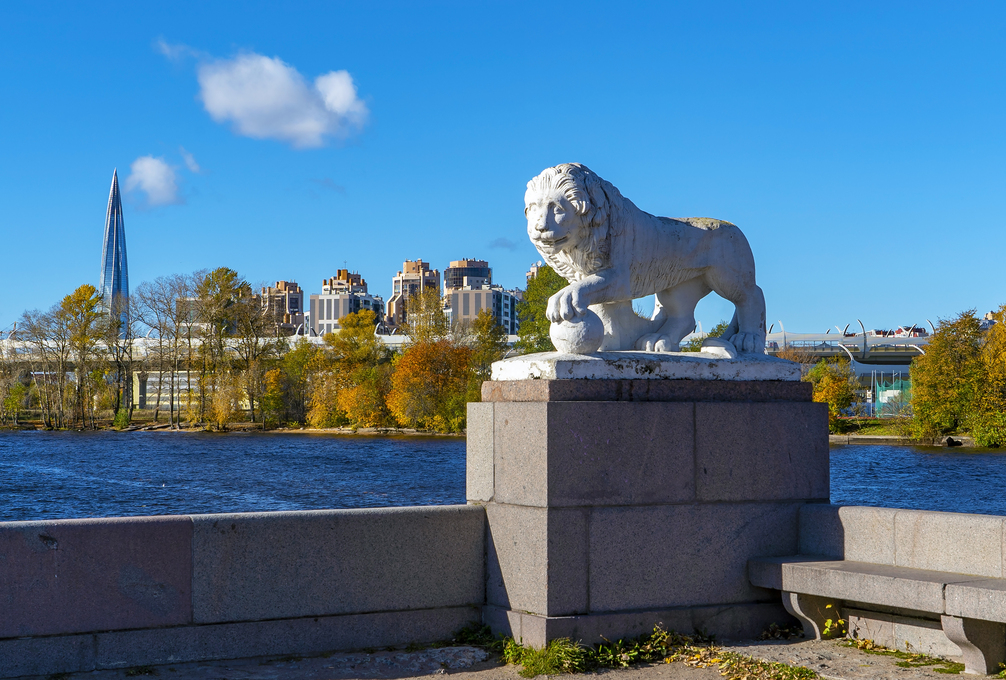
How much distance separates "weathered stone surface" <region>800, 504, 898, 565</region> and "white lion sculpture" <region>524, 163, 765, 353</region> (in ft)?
4.02

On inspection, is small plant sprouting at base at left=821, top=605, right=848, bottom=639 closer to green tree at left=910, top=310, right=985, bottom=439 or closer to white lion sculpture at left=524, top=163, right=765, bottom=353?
white lion sculpture at left=524, top=163, right=765, bottom=353

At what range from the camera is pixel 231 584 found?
19.5ft

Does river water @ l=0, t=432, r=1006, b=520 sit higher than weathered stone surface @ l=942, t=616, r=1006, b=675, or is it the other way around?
weathered stone surface @ l=942, t=616, r=1006, b=675

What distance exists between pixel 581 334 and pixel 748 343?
1456 millimetres

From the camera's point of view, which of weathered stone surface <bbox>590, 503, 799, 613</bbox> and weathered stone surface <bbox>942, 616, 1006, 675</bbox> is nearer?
weathered stone surface <bbox>942, 616, 1006, 675</bbox>

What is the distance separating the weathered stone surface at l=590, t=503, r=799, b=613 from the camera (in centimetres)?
625

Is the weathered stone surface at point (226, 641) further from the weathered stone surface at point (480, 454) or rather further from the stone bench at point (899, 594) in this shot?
the stone bench at point (899, 594)

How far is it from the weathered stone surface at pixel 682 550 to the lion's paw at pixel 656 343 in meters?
1.10

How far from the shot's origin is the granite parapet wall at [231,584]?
18.2 feet

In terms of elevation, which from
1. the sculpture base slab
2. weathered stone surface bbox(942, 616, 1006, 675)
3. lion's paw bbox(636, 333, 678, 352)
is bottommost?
weathered stone surface bbox(942, 616, 1006, 675)

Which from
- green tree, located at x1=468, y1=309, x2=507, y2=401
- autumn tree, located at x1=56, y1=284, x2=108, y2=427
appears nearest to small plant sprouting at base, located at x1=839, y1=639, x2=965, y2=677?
green tree, located at x1=468, y1=309, x2=507, y2=401

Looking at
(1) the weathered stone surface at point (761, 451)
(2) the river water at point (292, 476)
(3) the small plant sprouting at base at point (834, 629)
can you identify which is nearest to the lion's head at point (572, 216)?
(1) the weathered stone surface at point (761, 451)

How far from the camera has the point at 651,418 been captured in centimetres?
640

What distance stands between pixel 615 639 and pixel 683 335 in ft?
7.49
